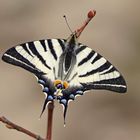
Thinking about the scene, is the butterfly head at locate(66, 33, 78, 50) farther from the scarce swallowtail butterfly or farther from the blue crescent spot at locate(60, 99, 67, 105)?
the blue crescent spot at locate(60, 99, 67, 105)

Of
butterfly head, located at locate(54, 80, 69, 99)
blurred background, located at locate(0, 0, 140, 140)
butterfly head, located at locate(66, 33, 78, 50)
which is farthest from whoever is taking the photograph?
blurred background, located at locate(0, 0, 140, 140)

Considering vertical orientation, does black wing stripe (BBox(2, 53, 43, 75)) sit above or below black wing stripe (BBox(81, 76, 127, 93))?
above

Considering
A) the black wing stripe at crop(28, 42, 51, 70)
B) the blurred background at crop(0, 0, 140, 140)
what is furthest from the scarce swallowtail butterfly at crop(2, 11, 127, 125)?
the blurred background at crop(0, 0, 140, 140)

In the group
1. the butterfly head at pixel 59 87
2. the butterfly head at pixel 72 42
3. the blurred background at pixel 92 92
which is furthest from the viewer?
the blurred background at pixel 92 92

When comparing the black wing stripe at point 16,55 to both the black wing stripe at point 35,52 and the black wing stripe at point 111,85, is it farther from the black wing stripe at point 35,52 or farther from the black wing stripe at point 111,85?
the black wing stripe at point 111,85

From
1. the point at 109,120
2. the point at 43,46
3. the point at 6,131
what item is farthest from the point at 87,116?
the point at 43,46

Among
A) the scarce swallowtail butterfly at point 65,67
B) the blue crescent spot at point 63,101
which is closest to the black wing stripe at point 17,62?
the scarce swallowtail butterfly at point 65,67

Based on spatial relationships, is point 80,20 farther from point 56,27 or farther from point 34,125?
point 34,125
